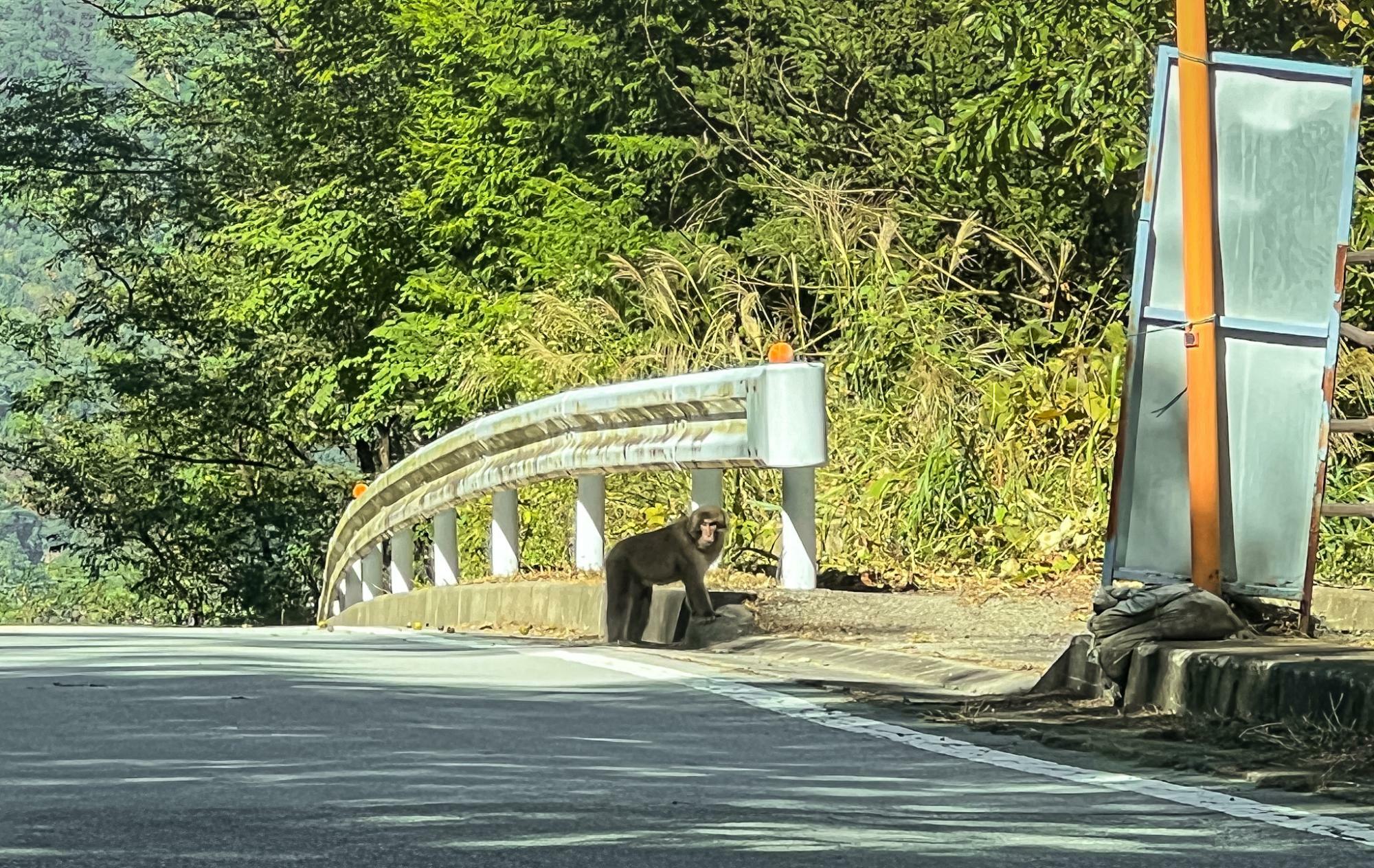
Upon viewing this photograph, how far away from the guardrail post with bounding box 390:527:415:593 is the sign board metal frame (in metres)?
11.5

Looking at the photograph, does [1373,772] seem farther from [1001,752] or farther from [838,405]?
[838,405]

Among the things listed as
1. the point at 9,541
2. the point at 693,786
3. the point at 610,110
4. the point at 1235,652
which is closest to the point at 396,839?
the point at 693,786

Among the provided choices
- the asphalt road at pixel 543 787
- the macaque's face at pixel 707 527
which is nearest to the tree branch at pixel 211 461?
the macaque's face at pixel 707 527

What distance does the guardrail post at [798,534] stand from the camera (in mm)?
12297

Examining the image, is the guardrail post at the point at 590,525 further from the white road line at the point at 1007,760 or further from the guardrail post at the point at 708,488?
the white road line at the point at 1007,760

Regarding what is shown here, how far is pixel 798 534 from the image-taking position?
12453 millimetres

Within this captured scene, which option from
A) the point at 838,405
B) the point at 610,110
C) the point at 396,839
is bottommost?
the point at 396,839

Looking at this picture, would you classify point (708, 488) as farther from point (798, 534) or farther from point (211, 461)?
point (211, 461)

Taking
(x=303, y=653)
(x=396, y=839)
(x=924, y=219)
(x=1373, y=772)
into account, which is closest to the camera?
(x=396, y=839)

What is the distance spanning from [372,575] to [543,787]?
16.6 meters

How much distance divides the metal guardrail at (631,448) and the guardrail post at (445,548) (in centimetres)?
1

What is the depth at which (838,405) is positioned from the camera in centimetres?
1725

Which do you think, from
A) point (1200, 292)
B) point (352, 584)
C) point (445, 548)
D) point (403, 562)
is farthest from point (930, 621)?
point (352, 584)

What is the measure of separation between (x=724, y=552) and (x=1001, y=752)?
8.16m
